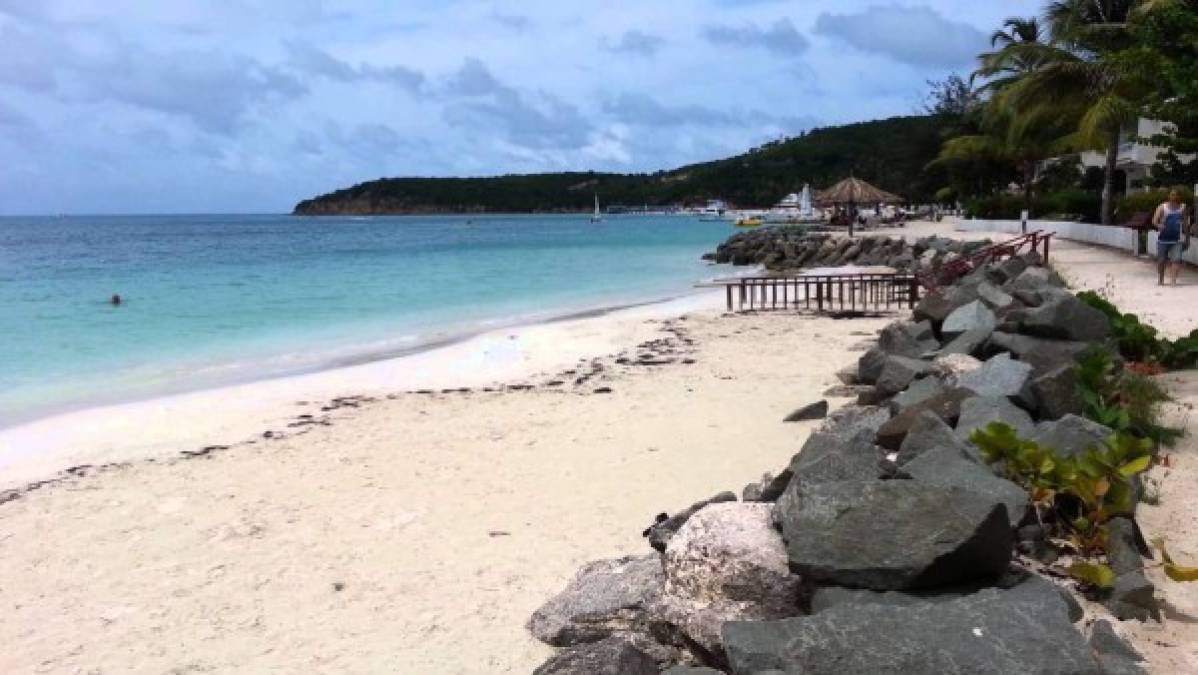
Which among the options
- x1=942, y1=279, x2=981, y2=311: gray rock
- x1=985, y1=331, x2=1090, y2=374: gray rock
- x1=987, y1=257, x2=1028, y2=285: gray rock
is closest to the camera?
x1=985, y1=331, x2=1090, y2=374: gray rock

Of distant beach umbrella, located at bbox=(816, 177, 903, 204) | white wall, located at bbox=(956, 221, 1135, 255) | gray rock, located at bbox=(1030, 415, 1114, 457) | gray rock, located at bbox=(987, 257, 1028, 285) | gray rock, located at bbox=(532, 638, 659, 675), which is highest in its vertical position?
distant beach umbrella, located at bbox=(816, 177, 903, 204)

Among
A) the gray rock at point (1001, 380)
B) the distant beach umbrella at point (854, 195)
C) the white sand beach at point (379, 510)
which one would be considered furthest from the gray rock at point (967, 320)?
the distant beach umbrella at point (854, 195)

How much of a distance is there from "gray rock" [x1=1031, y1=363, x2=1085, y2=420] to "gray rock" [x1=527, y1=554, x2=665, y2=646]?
2778mm

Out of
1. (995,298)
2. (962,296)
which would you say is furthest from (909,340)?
(962,296)

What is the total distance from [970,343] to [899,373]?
3.27 feet

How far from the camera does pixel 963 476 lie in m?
4.21

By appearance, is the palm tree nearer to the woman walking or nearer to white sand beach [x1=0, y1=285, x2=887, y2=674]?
the woman walking

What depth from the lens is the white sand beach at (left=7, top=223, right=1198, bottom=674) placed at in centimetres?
489

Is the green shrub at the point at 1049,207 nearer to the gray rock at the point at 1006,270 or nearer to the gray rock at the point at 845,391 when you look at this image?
the gray rock at the point at 1006,270

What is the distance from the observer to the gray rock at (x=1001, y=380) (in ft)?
19.6

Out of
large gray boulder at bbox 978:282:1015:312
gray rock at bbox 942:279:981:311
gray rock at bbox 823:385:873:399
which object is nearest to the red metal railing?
gray rock at bbox 942:279:981:311

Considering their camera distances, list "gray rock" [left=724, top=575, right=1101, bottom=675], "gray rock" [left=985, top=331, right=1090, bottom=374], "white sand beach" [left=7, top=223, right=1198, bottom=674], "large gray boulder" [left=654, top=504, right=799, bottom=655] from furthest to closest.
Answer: "gray rock" [left=985, top=331, right=1090, bottom=374]
"white sand beach" [left=7, top=223, right=1198, bottom=674]
"large gray boulder" [left=654, top=504, right=799, bottom=655]
"gray rock" [left=724, top=575, right=1101, bottom=675]

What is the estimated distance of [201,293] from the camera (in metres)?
30.7

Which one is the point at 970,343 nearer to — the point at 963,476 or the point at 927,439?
the point at 927,439
